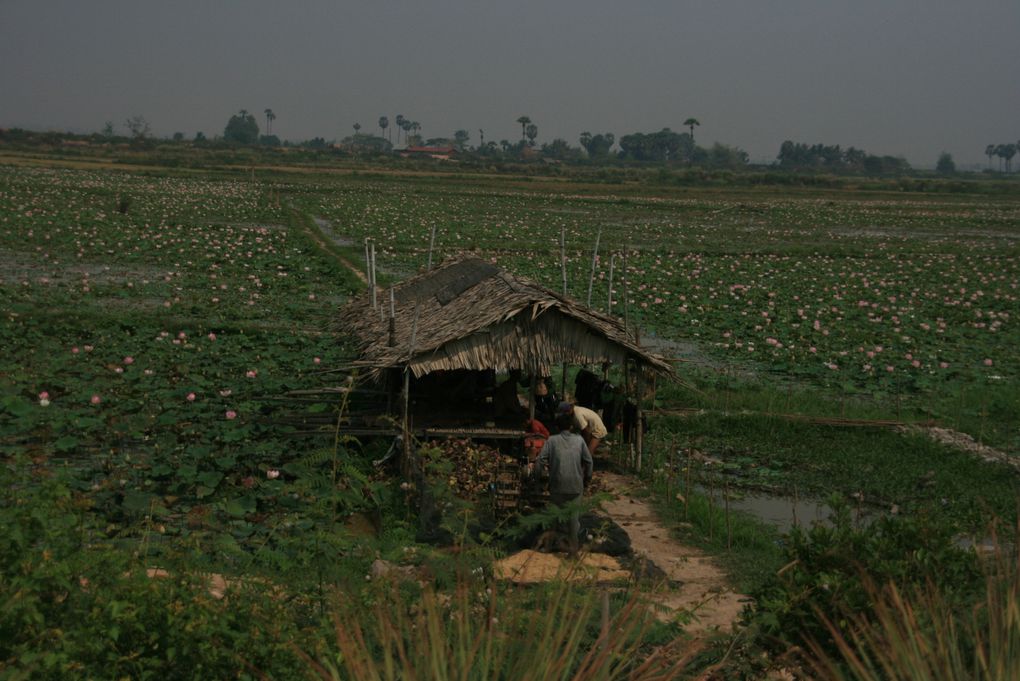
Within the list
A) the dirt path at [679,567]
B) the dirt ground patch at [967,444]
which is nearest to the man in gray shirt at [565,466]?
the dirt path at [679,567]

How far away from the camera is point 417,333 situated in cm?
971

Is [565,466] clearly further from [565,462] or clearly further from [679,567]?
[679,567]

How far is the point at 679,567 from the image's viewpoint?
23.4ft

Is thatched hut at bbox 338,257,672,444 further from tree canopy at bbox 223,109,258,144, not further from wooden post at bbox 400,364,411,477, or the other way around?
tree canopy at bbox 223,109,258,144

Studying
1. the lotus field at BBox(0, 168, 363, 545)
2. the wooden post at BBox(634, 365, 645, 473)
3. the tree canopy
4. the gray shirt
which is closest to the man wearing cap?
the wooden post at BBox(634, 365, 645, 473)

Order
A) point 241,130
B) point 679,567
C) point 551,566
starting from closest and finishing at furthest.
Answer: point 551,566 → point 679,567 → point 241,130

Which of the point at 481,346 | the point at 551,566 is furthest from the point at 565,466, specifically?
the point at 481,346

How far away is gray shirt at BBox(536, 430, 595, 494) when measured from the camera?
7.22 m

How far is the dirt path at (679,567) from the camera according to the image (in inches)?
248

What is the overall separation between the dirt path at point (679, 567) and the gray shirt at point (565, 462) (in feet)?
1.11

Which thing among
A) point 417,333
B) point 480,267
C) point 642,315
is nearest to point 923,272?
point 642,315

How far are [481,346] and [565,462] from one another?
6.44 feet

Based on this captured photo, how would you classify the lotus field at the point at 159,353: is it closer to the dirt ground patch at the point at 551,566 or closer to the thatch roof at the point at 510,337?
the thatch roof at the point at 510,337

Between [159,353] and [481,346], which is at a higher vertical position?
[481,346]
